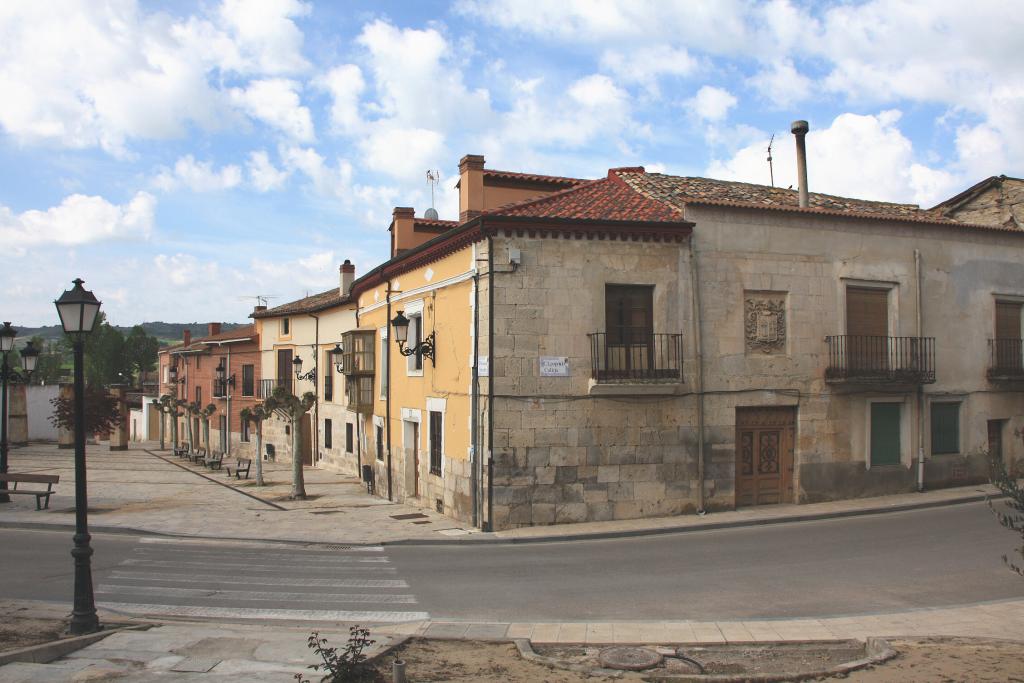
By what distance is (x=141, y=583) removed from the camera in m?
10.9

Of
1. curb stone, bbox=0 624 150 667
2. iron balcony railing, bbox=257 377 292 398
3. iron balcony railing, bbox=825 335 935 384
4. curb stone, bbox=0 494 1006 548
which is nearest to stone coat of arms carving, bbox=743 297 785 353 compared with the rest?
iron balcony railing, bbox=825 335 935 384

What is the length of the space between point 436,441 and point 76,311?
986 cm

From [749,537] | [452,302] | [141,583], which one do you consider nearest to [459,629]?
[141,583]

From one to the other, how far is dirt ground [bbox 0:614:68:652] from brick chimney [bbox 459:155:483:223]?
527 inches

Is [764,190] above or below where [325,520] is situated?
above

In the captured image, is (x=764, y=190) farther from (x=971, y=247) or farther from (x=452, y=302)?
(x=452, y=302)

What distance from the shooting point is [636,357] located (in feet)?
51.0

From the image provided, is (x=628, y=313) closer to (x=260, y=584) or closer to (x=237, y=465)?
(x=260, y=584)

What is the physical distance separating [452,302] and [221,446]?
2830 centimetres

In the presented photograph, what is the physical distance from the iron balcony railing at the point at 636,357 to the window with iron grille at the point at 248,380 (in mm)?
26419

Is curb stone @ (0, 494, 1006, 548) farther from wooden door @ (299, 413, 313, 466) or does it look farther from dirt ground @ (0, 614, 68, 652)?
wooden door @ (299, 413, 313, 466)

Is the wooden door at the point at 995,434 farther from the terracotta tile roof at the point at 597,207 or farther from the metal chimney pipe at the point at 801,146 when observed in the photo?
the terracotta tile roof at the point at 597,207

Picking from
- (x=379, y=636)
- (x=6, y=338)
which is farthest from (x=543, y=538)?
(x=6, y=338)

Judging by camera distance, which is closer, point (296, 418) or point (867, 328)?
point (867, 328)
